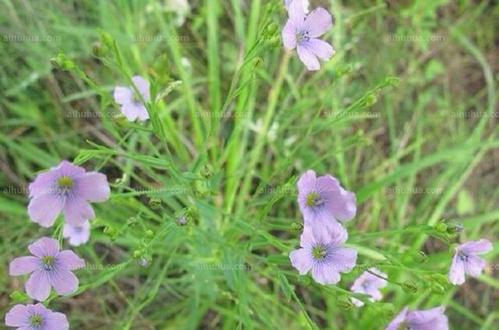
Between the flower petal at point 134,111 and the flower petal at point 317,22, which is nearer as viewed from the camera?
the flower petal at point 317,22

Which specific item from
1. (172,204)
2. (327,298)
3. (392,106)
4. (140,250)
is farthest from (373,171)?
(140,250)

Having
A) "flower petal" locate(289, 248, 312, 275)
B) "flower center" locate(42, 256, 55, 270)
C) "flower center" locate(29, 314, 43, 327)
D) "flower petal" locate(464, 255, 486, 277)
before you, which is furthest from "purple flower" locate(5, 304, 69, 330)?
"flower petal" locate(464, 255, 486, 277)

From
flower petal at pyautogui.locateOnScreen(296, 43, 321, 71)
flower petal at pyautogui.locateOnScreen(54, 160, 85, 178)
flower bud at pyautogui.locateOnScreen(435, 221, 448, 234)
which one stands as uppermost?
flower petal at pyautogui.locateOnScreen(296, 43, 321, 71)

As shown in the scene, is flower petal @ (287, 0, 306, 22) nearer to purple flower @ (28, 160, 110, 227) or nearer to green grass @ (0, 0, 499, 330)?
green grass @ (0, 0, 499, 330)

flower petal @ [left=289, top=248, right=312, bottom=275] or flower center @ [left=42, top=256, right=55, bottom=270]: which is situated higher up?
flower petal @ [left=289, top=248, right=312, bottom=275]

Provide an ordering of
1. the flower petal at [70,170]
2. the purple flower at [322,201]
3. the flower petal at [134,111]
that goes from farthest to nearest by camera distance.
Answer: the flower petal at [134,111] < the purple flower at [322,201] < the flower petal at [70,170]

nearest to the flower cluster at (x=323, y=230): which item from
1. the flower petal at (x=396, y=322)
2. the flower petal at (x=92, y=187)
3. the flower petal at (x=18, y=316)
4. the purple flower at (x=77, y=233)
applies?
the flower petal at (x=396, y=322)

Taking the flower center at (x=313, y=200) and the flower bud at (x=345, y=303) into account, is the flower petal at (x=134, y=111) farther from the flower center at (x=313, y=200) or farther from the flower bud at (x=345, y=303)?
the flower bud at (x=345, y=303)
